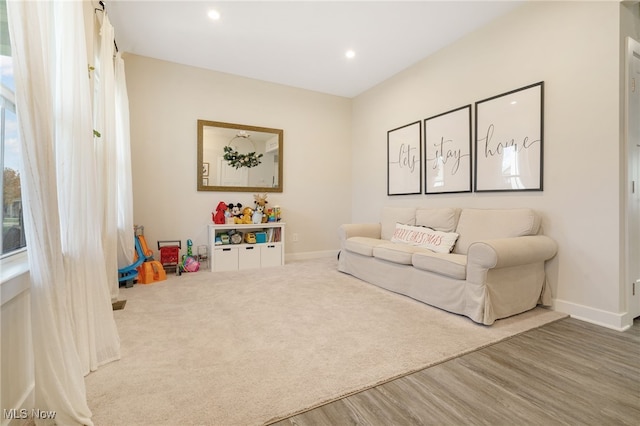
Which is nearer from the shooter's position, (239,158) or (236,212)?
(236,212)

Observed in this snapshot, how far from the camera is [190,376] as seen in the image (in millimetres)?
1489

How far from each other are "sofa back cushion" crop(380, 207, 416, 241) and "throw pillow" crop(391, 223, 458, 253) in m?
0.13

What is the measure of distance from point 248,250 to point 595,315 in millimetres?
3707

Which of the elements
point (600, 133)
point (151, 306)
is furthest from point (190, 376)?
point (600, 133)

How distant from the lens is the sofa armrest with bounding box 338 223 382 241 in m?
3.76

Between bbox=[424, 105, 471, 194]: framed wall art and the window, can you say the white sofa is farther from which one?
the window

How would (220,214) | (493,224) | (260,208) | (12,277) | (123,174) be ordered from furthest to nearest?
(260,208)
(220,214)
(123,174)
(493,224)
(12,277)

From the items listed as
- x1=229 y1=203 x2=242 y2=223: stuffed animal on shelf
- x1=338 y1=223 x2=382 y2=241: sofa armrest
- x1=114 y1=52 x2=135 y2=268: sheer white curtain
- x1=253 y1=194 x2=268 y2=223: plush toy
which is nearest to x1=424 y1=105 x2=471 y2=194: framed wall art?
x1=338 y1=223 x2=382 y2=241: sofa armrest

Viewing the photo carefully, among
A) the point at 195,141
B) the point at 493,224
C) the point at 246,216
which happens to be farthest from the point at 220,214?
the point at 493,224

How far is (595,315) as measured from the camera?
2209 millimetres

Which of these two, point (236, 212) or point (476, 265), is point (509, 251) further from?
point (236, 212)

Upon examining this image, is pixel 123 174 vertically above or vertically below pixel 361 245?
above

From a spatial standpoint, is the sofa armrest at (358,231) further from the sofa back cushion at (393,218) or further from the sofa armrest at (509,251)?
A: the sofa armrest at (509,251)

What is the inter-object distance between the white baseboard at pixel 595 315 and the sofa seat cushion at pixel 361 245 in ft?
5.64
